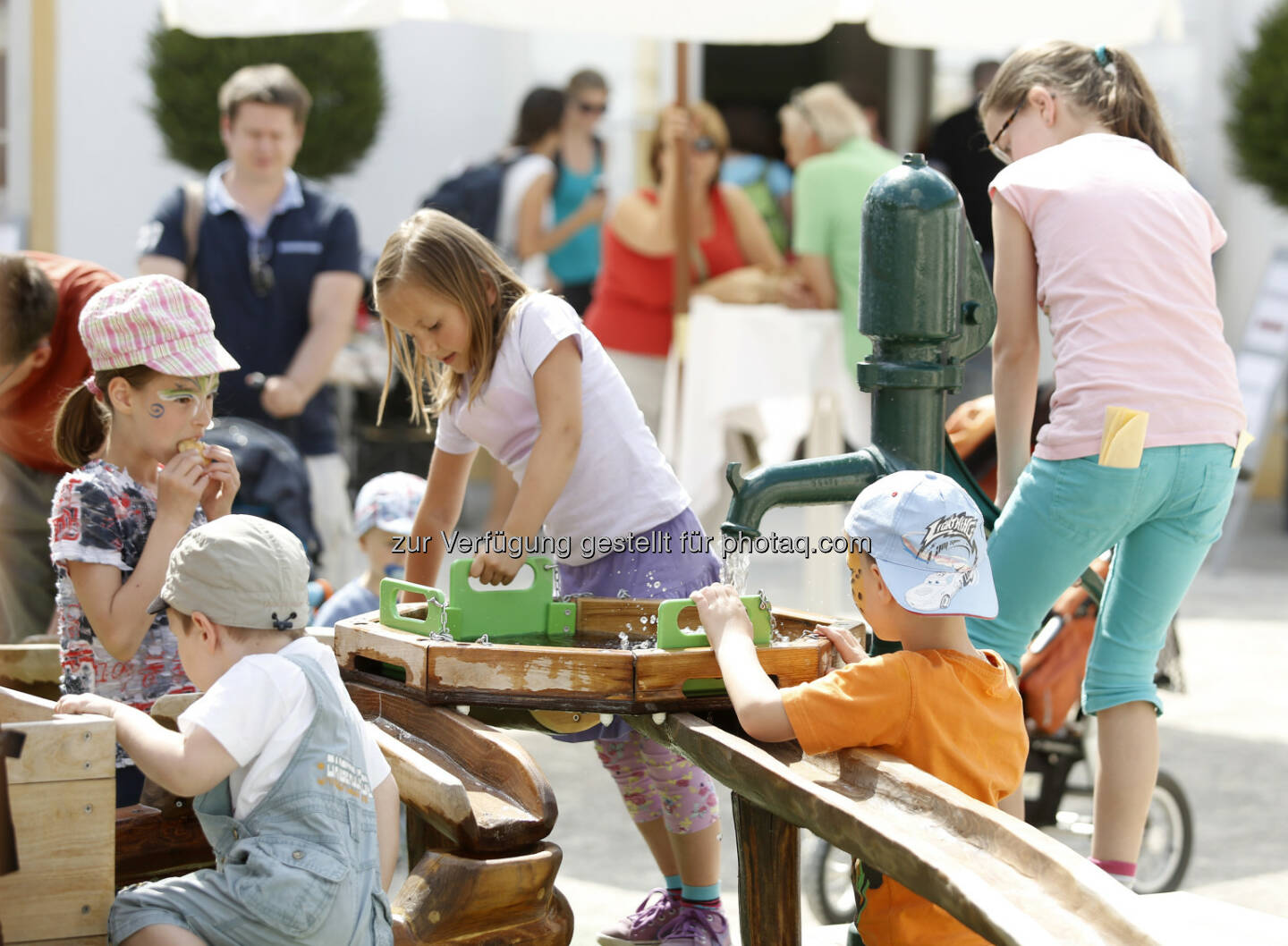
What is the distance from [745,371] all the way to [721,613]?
12.9ft

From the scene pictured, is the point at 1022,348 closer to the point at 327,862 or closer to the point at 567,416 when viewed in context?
the point at 567,416

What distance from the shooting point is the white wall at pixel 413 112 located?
419 inches

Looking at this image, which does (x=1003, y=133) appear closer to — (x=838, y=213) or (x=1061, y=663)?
(x=1061, y=663)

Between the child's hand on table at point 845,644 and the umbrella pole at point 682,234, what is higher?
the umbrella pole at point 682,234

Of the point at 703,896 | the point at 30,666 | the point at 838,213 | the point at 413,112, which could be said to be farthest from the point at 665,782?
the point at 413,112

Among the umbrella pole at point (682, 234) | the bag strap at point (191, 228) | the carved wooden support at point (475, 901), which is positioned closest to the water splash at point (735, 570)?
the carved wooden support at point (475, 901)

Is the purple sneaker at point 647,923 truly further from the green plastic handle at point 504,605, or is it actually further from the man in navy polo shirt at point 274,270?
the man in navy polo shirt at point 274,270

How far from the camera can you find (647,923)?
298cm

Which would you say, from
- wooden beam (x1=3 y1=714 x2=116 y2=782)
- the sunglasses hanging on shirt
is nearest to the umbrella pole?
the sunglasses hanging on shirt

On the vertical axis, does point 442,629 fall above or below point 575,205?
below

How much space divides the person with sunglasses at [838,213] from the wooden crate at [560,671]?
3.80 meters

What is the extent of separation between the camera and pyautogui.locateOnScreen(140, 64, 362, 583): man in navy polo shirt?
188 inches

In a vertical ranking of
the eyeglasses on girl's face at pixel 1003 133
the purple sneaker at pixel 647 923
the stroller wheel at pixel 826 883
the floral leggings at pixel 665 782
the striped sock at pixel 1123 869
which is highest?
the eyeglasses on girl's face at pixel 1003 133

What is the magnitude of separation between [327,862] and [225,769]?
0.17 m
